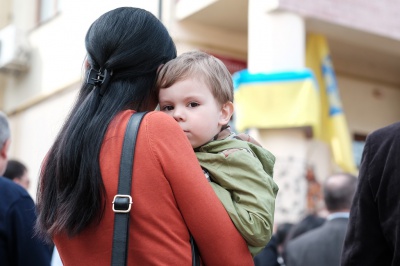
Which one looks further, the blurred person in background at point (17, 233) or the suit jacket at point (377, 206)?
the blurred person in background at point (17, 233)

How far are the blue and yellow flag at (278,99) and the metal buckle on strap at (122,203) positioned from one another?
21.5ft

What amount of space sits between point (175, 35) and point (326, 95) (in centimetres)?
199

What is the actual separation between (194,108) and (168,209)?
358 mm

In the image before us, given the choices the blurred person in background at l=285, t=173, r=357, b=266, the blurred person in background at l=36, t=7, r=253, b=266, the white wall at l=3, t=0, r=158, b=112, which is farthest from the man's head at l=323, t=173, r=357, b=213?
the white wall at l=3, t=0, r=158, b=112

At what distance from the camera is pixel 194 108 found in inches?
97.7

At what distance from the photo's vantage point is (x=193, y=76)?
8.15 ft

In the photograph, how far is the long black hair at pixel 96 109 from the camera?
2.32m

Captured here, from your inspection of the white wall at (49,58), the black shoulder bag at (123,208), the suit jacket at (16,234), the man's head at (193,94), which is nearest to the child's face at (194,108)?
the man's head at (193,94)

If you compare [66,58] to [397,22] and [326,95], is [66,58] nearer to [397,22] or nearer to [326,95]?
[326,95]

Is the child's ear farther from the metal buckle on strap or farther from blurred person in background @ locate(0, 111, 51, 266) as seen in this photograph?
blurred person in background @ locate(0, 111, 51, 266)

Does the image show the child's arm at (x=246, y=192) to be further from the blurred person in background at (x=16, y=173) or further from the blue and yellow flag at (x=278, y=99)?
the blue and yellow flag at (x=278, y=99)

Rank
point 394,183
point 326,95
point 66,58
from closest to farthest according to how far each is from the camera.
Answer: point 394,183 → point 326,95 → point 66,58

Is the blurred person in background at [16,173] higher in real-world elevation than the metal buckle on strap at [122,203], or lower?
lower

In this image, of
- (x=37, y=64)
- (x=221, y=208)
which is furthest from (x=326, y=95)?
(x=221, y=208)
